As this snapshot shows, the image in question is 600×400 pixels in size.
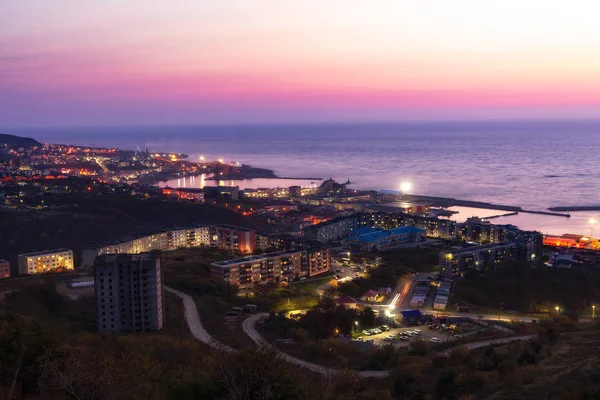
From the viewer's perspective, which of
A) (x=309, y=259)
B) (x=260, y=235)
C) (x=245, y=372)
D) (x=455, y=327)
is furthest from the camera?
(x=260, y=235)

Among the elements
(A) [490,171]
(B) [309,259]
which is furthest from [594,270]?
(A) [490,171]

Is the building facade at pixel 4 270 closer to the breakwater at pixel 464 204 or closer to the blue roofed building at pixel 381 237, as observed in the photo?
the blue roofed building at pixel 381 237

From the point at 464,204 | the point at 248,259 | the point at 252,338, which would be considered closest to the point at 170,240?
the point at 248,259

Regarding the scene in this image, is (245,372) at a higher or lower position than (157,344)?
higher

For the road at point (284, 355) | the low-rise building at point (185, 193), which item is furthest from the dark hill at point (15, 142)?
the road at point (284, 355)

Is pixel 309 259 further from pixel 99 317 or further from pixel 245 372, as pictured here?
pixel 245 372

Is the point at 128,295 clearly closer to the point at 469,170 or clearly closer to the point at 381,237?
the point at 381,237
